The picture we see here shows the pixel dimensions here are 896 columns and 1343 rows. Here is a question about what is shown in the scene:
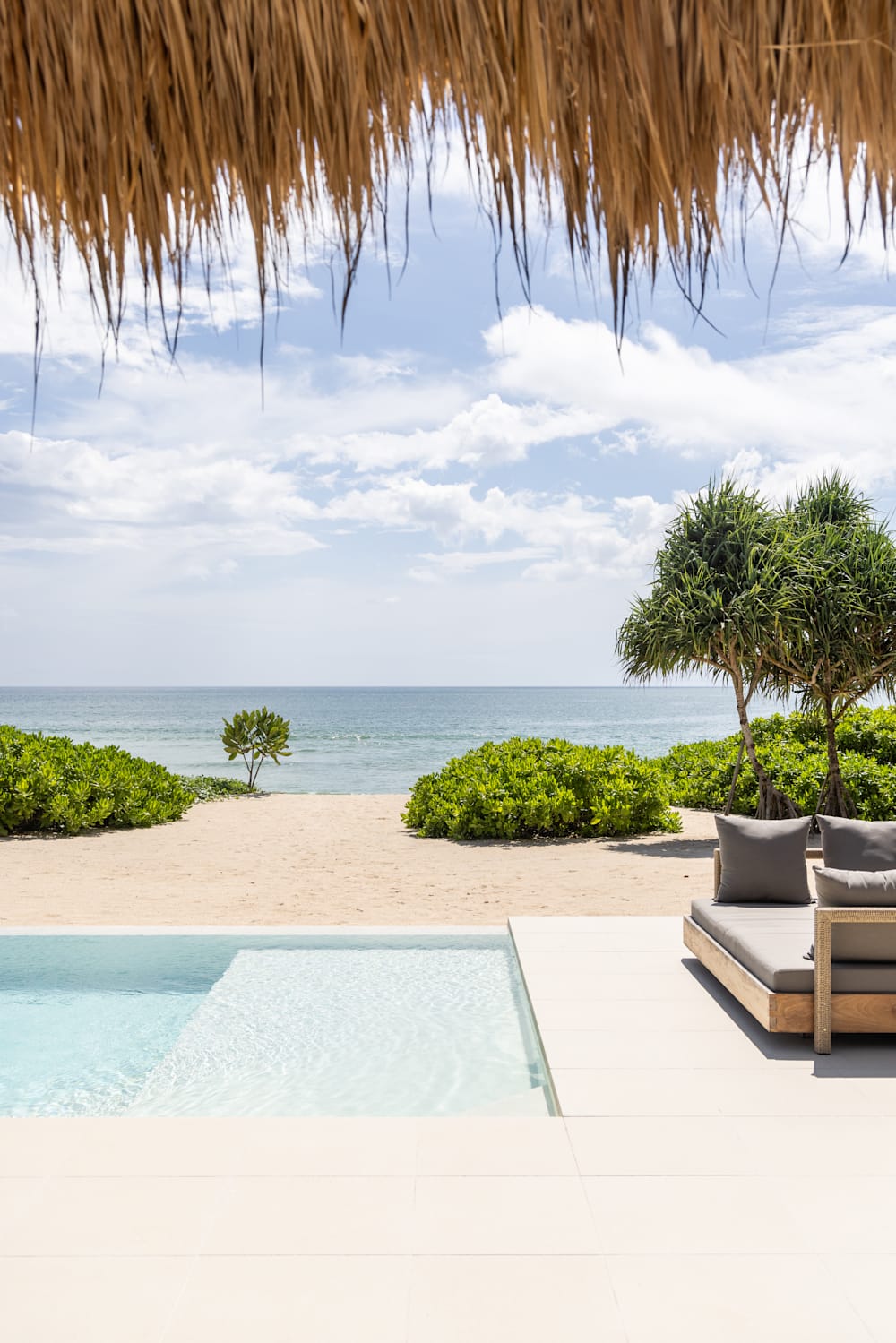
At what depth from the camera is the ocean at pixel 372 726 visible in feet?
95.0

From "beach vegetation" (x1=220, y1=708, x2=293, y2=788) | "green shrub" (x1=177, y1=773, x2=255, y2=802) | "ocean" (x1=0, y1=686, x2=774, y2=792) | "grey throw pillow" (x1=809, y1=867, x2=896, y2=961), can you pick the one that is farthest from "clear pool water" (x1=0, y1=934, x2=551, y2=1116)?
"ocean" (x1=0, y1=686, x2=774, y2=792)

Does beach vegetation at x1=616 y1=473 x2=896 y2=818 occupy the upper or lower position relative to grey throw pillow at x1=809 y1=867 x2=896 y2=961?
upper

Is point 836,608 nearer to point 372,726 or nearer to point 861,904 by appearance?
point 861,904

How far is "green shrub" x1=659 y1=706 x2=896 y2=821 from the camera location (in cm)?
1111

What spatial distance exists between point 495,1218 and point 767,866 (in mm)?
2946

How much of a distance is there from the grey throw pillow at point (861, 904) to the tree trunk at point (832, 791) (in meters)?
7.23

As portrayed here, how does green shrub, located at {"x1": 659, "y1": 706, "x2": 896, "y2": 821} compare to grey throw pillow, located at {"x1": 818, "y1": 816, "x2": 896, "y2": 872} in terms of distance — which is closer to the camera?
grey throw pillow, located at {"x1": 818, "y1": 816, "x2": 896, "y2": 872}

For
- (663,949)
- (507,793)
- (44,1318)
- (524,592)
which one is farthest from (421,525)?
(44,1318)

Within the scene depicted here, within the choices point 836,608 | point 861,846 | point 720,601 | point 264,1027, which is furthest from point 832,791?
point 264,1027

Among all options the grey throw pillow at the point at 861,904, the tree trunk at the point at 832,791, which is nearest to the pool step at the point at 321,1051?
the grey throw pillow at the point at 861,904

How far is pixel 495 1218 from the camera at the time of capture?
2547mm

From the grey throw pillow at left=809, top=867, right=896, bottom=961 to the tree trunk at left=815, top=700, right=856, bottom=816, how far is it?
7.23 m

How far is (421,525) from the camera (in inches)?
1699

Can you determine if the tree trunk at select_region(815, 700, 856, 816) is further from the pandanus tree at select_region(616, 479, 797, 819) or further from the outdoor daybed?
the outdoor daybed
